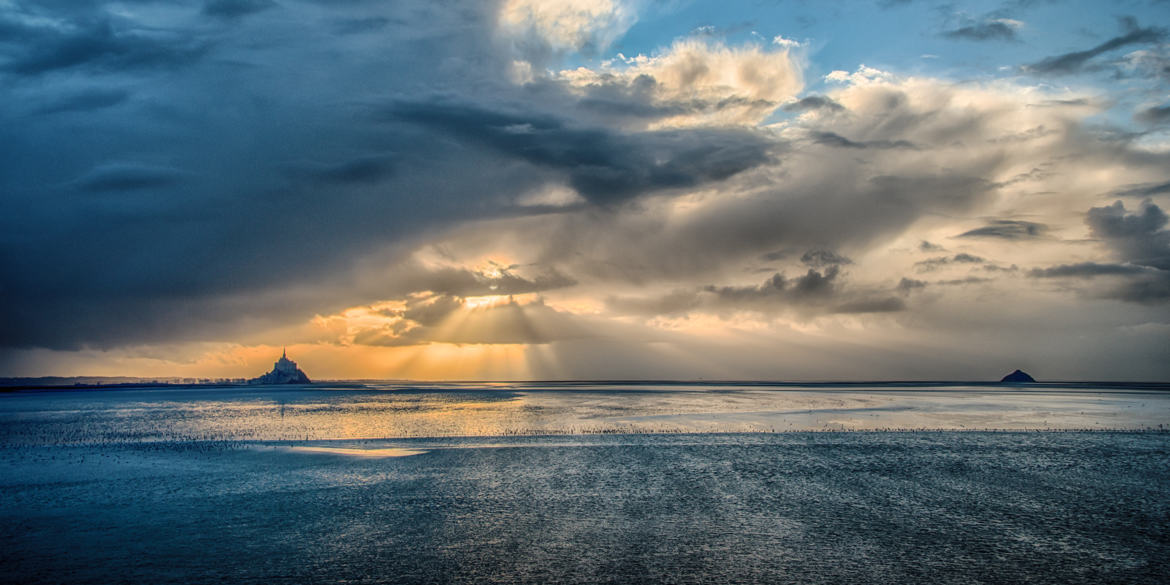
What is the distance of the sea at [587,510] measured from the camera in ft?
58.8

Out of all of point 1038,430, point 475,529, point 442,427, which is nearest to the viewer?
point 475,529

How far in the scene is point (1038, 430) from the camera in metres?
57.7

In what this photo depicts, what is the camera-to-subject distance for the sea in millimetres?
17922

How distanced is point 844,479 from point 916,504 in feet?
18.8

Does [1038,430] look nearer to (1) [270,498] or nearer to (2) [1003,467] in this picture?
(2) [1003,467]

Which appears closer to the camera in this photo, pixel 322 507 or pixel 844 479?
pixel 322 507

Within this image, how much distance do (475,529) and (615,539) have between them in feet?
16.2

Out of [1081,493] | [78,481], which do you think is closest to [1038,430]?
[1081,493]

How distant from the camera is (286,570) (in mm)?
17797

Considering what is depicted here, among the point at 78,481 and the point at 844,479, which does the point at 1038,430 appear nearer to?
the point at 844,479

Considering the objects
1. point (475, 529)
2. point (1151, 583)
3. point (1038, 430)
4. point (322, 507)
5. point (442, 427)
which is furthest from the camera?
point (442, 427)

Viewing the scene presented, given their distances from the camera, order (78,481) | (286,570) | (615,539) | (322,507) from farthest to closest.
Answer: (78,481)
(322,507)
(615,539)
(286,570)

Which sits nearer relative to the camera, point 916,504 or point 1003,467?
point 916,504

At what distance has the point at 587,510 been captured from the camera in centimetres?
2517
